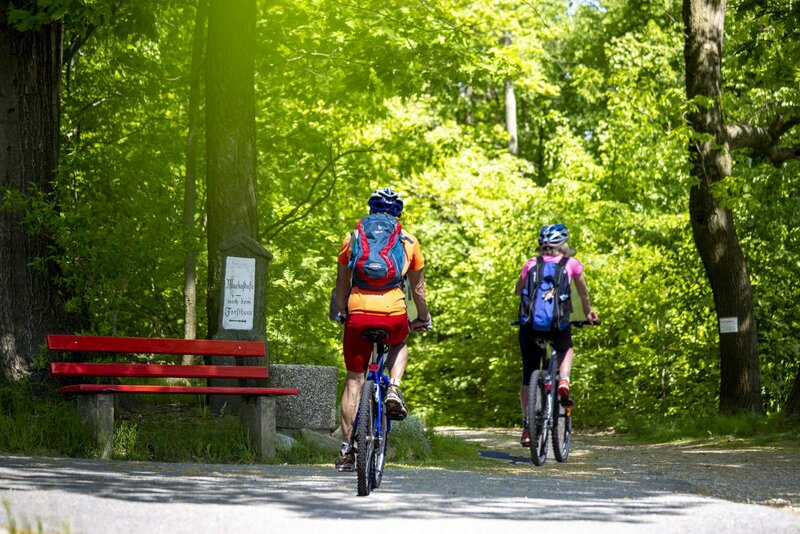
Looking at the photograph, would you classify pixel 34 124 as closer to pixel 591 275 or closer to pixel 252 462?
pixel 252 462

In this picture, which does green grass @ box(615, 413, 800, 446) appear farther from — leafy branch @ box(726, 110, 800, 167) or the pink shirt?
the pink shirt

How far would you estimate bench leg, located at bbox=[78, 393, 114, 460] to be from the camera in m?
11.1

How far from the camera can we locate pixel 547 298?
1173cm

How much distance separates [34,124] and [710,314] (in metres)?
13.3

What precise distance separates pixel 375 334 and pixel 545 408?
388 centimetres

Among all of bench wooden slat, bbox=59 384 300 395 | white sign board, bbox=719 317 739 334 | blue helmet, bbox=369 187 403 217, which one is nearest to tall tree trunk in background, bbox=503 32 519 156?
white sign board, bbox=719 317 739 334

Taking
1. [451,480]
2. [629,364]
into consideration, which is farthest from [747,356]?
[451,480]

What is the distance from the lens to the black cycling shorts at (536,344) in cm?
1198

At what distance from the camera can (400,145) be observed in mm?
23188

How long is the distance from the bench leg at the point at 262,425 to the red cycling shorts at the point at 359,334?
132 inches

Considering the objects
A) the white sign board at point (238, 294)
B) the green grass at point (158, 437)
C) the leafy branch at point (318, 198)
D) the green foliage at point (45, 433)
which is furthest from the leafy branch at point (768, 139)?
the green foliage at point (45, 433)

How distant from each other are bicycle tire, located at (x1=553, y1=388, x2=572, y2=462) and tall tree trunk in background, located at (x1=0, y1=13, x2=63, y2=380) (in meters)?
4.91

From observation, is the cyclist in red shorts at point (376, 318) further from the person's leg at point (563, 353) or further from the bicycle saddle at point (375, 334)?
the person's leg at point (563, 353)

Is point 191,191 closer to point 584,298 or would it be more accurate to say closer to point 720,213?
point 720,213
